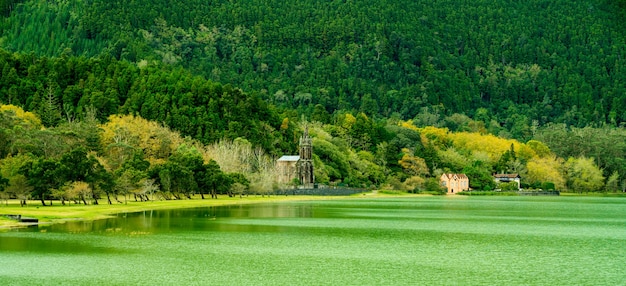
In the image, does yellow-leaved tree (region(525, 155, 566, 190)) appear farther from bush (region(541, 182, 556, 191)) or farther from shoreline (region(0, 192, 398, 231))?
shoreline (region(0, 192, 398, 231))

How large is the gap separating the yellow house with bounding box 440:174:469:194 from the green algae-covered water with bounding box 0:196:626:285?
93.8 meters

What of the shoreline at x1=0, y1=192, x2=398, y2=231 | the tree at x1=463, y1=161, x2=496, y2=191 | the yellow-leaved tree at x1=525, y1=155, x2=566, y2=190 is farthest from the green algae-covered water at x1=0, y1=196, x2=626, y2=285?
the yellow-leaved tree at x1=525, y1=155, x2=566, y2=190

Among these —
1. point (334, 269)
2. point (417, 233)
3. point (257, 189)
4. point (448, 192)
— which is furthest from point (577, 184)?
point (334, 269)

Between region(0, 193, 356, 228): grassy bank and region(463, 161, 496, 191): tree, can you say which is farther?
region(463, 161, 496, 191): tree

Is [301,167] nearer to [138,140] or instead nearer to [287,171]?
[287,171]

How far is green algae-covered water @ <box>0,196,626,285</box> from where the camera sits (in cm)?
3809

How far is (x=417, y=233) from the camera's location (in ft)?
200

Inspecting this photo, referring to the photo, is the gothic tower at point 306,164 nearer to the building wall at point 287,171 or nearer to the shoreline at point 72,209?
the building wall at point 287,171

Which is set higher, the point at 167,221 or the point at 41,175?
the point at 41,175

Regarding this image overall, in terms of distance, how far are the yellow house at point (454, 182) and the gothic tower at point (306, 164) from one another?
32.1 m

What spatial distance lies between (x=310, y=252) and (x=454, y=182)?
124191 mm

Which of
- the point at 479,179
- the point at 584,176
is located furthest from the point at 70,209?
the point at 584,176

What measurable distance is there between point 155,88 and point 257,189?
4430 cm

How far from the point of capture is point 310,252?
47.8m
